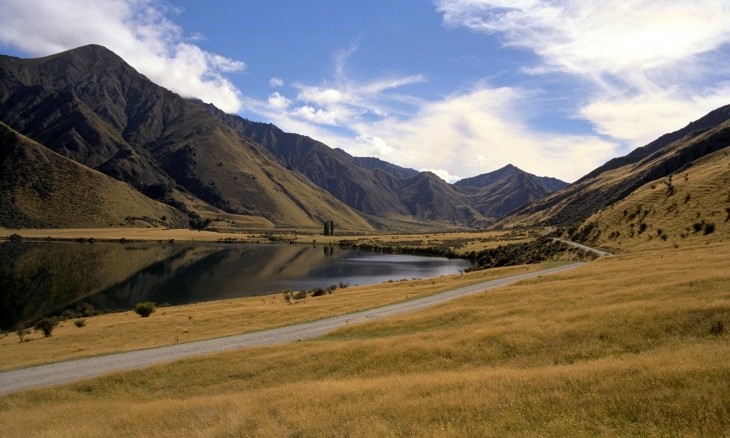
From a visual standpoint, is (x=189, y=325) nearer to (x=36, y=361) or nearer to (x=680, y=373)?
(x=36, y=361)

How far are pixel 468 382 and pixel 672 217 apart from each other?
65760 millimetres

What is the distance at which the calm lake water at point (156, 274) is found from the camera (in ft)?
256

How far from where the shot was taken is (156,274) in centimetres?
10875

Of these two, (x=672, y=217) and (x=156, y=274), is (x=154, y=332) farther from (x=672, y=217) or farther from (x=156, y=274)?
(x=156, y=274)

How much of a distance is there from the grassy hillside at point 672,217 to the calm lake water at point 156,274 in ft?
135

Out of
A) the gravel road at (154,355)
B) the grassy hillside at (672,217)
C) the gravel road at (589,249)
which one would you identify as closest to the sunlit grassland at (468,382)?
the gravel road at (154,355)

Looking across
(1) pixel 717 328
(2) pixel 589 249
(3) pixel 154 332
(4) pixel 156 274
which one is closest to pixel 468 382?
(1) pixel 717 328

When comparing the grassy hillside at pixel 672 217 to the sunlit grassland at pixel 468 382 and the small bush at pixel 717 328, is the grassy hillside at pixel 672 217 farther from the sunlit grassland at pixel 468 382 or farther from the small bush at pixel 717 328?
the small bush at pixel 717 328

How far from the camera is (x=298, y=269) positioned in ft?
406

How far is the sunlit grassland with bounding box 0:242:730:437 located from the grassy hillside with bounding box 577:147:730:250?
36984 mm

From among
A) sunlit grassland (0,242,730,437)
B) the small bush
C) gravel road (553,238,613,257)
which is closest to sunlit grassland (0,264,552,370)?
sunlit grassland (0,242,730,437)

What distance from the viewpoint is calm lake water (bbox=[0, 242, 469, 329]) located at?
256 feet

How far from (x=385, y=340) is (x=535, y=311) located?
959 centimetres

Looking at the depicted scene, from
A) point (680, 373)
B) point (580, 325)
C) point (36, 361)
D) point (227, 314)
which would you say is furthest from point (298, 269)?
point (680, 373)
